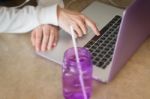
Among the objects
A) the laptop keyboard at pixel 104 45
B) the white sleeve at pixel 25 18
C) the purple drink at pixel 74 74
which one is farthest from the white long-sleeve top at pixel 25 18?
the purple drink at pixel 74 74

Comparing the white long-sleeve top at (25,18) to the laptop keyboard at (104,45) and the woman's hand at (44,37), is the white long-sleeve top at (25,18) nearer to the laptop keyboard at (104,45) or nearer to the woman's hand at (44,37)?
the woman's hand at (44,37)

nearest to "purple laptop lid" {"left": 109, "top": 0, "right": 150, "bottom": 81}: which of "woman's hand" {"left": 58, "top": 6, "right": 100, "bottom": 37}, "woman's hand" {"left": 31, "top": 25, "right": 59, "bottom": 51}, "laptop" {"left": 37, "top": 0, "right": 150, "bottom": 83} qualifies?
"laptop" {"left": 37, "top": 0, "right": 150, "bottom": 83}

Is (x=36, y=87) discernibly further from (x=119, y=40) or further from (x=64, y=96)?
(x=119, y=40)

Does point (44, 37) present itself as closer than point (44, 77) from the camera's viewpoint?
No

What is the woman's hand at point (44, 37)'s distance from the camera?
39.9 inches

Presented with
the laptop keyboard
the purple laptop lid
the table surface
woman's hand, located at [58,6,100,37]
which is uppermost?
the purple laptop lid

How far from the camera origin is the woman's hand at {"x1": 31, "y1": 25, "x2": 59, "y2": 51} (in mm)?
A: 1013

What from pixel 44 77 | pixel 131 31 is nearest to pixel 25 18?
pixel 44 77

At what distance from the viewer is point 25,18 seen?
1.10m

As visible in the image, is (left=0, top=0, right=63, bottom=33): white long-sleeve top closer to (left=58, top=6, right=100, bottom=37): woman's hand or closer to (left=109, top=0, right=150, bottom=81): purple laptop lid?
(left=58, top=6, right=100, bottom=37): woman's hand

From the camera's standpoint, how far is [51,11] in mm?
1072

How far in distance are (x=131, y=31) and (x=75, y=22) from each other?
26 centimetres

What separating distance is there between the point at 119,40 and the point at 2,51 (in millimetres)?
421

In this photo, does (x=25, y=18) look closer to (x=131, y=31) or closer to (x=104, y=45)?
(x=104, y=45)
